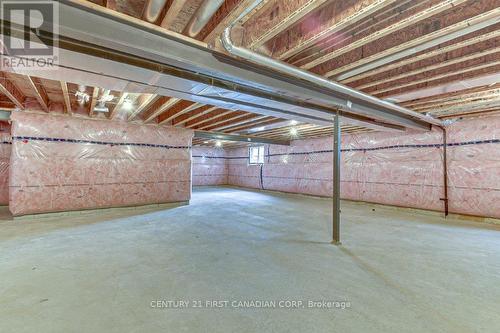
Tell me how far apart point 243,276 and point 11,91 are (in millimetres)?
4688

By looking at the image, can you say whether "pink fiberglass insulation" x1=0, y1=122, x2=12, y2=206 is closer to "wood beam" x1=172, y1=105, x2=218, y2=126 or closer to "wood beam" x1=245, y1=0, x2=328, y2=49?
"wood beam" x1=172, y1=105, x2=218, y2=126

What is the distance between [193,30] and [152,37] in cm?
33

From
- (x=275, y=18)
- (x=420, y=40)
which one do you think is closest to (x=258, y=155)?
(x=420, y=40)

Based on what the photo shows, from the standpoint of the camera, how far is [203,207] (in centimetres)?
630

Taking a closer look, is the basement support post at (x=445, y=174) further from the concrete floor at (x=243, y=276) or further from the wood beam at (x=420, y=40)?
the wood beam at (x=420, y=40)

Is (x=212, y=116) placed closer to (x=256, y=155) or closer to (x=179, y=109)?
(x=179, y=109)

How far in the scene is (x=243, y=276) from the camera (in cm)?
238

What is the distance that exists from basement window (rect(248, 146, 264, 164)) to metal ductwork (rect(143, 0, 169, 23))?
9.62 metres

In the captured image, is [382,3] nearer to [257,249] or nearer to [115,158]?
[257,249]

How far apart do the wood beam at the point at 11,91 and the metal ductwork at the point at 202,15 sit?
344cm

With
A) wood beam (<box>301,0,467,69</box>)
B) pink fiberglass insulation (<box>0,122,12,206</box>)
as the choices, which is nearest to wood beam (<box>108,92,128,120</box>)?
pink fiberglass insulation (<box>0,122,12,206</box>)

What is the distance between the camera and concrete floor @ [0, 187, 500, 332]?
1708mm

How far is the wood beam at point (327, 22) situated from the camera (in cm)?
174

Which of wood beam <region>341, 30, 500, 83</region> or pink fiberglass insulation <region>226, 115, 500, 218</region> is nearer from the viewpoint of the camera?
wood beam <region>341, 30, 500, 83</region>
